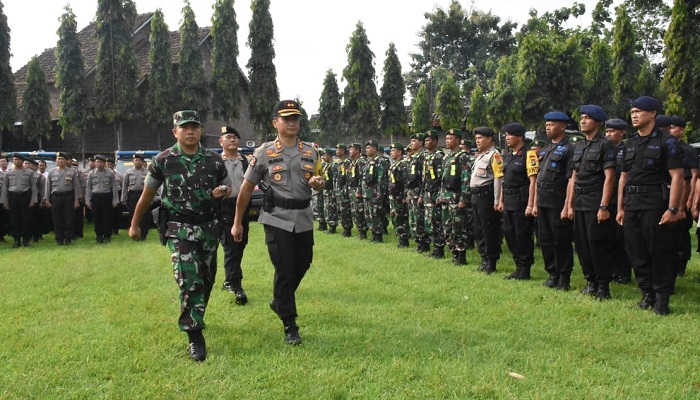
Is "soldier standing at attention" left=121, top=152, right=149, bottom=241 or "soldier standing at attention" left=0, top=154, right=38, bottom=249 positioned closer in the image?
"soldier standing at attention" left=0, top=154, right=38, bottom=249

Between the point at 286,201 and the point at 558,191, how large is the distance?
11.9 feet

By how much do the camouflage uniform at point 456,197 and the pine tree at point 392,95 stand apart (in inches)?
908

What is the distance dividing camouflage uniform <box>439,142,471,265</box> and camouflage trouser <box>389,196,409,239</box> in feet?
7.55

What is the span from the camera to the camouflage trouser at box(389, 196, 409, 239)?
11422 mm

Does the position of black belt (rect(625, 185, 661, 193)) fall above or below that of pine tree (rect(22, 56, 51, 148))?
below

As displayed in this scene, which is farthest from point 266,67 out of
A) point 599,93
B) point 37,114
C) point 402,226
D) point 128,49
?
point 402,226

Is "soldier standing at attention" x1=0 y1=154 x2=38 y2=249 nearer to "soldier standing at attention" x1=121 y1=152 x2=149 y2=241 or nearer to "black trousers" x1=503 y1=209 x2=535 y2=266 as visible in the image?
"soldier standing at attention" x1=121 y1=152 x2=149 y2=241

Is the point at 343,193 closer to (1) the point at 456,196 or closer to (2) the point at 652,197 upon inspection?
(1) the point at 456,196

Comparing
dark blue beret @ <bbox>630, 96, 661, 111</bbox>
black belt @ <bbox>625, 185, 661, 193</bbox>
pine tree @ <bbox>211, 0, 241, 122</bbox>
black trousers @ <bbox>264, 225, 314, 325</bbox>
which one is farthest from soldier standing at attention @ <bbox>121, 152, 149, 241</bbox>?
pine tree @ <bbox>211, 0, 241, 122</bbox>

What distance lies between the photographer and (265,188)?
5219 millimetres

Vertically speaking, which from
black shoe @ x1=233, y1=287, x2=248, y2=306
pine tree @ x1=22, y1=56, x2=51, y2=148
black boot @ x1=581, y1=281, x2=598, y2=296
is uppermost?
pine tree @ x1=22, y1=56, x2=51, y2=148

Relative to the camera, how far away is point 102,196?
13133 millimetres

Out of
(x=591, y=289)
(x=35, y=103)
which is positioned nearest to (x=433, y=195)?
(x=591, y=289)

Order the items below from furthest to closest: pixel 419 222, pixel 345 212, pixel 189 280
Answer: pixel 345 212 < pixel 419 222 < pixel 189 280
